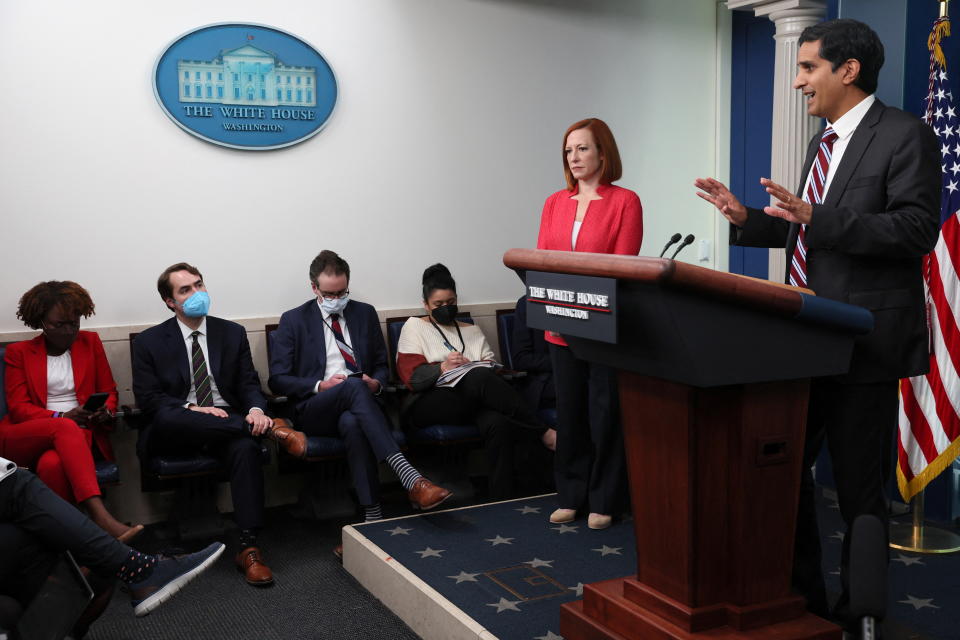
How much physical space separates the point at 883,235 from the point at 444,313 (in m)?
2.64

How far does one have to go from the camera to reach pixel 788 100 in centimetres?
476

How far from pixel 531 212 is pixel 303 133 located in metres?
1.38

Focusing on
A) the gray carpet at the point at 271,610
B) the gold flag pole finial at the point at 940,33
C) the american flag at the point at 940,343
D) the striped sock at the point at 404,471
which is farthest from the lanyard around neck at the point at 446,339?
the gold flag pole finial at the point at 940,33

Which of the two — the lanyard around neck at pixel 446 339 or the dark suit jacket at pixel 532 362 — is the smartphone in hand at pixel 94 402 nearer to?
the lanyard around neck at pixel 446 339

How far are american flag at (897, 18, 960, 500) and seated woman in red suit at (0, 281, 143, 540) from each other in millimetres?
3127

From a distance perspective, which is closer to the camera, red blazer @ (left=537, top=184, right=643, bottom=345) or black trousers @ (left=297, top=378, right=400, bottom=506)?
red blazer @ (left=537, top=184, right=643, bottom=345)

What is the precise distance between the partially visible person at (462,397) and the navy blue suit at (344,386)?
169 mm

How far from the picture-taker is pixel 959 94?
383 cm

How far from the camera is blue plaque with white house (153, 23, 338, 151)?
14.2 ft

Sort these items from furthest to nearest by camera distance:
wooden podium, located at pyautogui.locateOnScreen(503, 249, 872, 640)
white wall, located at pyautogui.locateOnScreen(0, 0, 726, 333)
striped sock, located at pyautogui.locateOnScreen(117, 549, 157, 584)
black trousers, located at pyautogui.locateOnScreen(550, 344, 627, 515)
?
1. white wall, located at pyautogui.locateOnScreen(0, 0, 726, 333)
2. black trousers, located at pyautogui.locateOnScreen(550, 344, 627, 515)
3. striped sock, located at pyautogui.locateOnScreen(117, 549, 157, 584)
4. wooden podium, located at pyautogui.locateOnScreen(503, 249, 872, 640)

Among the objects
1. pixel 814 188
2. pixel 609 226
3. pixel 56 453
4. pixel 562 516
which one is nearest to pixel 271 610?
pixel 56 453

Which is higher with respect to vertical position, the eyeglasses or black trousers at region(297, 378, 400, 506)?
the eyeglasses

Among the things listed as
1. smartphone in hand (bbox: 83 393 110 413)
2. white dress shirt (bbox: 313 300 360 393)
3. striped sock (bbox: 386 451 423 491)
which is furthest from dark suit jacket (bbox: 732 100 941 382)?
smartphone in hand (bbox: 83 393 110 413)

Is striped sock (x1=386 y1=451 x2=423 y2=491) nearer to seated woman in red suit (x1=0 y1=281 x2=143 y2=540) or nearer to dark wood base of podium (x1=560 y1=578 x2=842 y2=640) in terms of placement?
seated woman in red suit (x1=0 y1=281 x2=143 y2=540)
